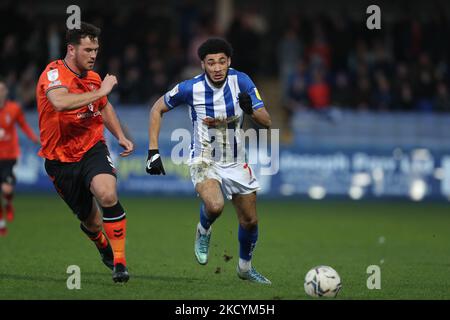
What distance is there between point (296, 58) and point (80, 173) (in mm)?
15874

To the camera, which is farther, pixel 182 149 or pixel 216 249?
pixel 182 149

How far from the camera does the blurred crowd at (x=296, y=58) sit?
23.4 meters

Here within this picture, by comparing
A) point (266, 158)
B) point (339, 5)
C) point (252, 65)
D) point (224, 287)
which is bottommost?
point (224, 287)

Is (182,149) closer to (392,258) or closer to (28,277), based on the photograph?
(392,258)

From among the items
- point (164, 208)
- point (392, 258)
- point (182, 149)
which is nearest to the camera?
point (392, 258)

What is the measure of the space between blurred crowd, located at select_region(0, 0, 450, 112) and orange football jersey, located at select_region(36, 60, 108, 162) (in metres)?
13.7

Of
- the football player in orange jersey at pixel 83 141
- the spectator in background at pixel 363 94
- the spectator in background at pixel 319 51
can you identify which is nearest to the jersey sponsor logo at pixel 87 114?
the football player in orange jersey at pixel 83 141

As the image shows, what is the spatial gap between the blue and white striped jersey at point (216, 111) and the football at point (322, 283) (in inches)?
68.4

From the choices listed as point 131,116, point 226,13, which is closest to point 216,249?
point 131,116

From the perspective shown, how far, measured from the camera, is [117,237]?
906 centimetres

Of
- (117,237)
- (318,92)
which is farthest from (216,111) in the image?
(318,92)

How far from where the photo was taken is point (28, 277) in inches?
374

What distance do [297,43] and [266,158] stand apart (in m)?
4.62

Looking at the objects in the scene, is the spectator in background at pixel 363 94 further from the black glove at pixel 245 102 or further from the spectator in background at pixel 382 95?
the black glove at pixel 245 102
